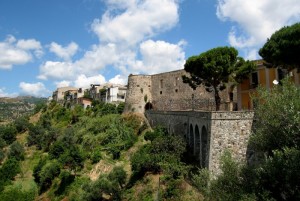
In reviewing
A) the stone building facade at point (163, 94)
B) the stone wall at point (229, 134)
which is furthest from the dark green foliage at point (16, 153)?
the stone wall at point (229, 134)

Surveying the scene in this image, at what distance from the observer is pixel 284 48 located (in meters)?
22.3

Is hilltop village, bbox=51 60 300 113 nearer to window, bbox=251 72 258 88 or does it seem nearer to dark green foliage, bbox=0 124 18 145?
window, bbox=251 72 258 88

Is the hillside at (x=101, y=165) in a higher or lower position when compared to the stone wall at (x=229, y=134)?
lower

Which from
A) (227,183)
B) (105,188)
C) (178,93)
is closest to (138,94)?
(178,93)

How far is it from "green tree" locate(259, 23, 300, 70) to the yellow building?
2.27 meters

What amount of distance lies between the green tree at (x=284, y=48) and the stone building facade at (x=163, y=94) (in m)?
16.5

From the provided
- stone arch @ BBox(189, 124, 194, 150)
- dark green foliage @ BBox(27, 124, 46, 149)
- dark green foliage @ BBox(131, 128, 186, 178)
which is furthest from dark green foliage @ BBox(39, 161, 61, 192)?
stone arch @ BBox(189, 124, 194, 150)

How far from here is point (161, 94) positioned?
48.2m

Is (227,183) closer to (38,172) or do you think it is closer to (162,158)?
(162,158)

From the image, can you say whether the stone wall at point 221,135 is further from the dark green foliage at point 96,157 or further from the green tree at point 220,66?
the dark green foliage at point 96,157

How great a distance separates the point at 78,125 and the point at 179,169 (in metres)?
29.6

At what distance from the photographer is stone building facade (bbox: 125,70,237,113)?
42031 mm

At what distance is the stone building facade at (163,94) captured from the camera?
42031mm

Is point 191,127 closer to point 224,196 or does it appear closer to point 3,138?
point 224,196
